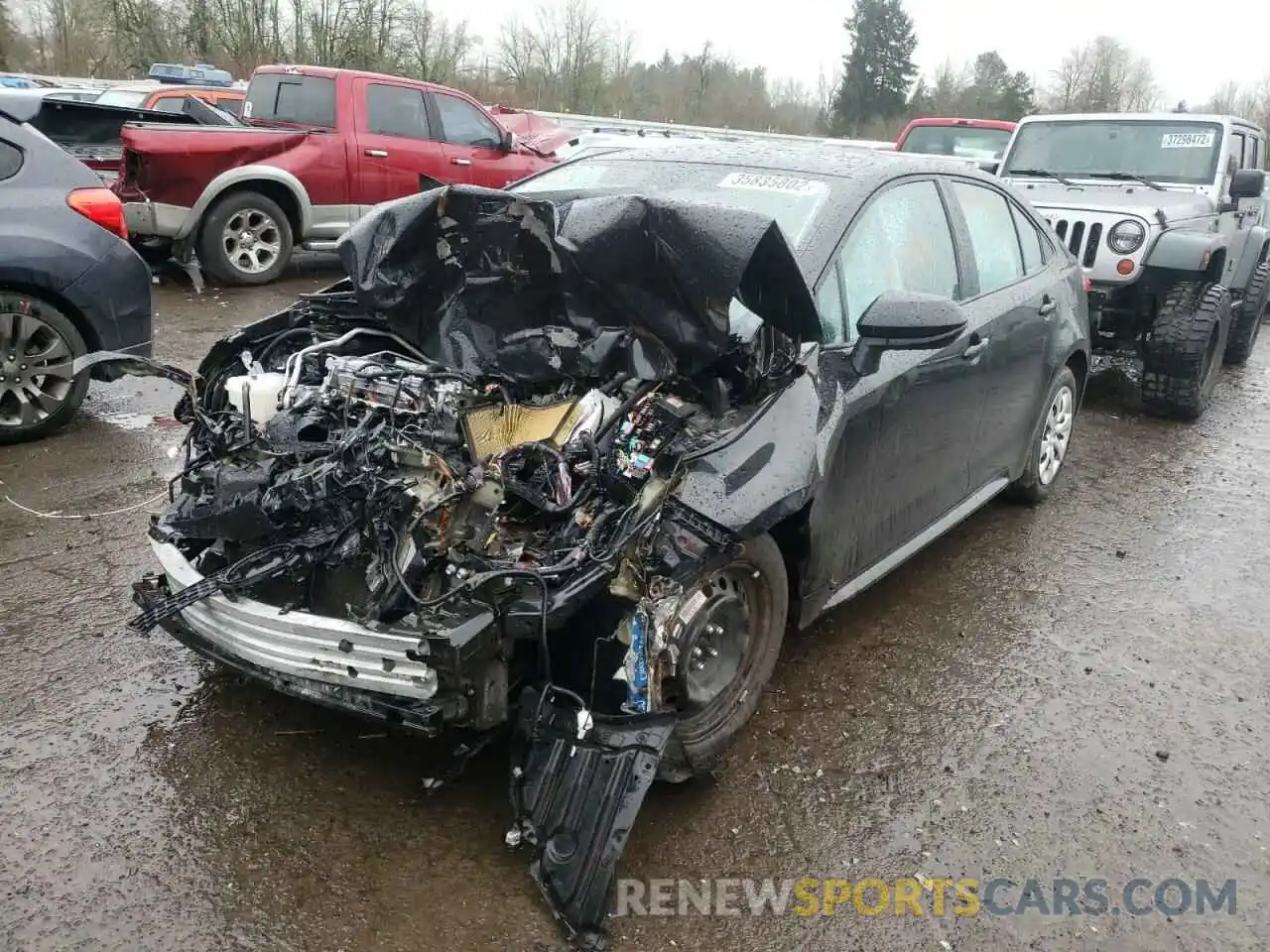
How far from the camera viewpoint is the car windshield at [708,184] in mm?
3527

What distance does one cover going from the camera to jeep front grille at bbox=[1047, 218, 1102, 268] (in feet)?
23.5

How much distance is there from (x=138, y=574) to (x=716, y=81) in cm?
5006

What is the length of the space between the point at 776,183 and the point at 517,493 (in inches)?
68.2

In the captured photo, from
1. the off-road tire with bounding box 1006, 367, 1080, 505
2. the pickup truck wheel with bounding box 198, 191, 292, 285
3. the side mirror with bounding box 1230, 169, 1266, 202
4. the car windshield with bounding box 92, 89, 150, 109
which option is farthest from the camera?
the car windshield with bounding box 92, 89, 150, 109

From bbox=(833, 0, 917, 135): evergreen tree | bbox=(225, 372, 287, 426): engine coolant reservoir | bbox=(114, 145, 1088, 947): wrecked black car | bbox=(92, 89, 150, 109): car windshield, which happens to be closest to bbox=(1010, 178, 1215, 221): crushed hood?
bbox=(114, 145, 1088, 947): wrecked black car

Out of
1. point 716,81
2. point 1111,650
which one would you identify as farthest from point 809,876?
point 716,81

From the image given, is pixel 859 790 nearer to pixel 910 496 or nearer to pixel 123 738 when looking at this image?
pixel 910 496

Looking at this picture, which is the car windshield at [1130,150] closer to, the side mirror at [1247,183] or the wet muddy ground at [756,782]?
the side mirror at [1247,183]

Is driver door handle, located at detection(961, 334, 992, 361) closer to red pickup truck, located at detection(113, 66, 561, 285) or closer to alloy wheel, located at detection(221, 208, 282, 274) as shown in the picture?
red pickup truck, located at detection(113, 66, 561, 285)

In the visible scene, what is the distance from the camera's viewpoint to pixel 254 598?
2719 mm

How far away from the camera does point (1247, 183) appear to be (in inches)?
299

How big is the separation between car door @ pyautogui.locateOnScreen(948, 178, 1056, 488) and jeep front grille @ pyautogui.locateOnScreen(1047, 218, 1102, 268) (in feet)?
8.36

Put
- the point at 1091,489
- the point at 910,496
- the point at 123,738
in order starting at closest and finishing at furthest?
the point at 123,738 → the point at 910,496 → the point at 1091,489

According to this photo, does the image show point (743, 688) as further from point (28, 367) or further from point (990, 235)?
point (28, 367)
